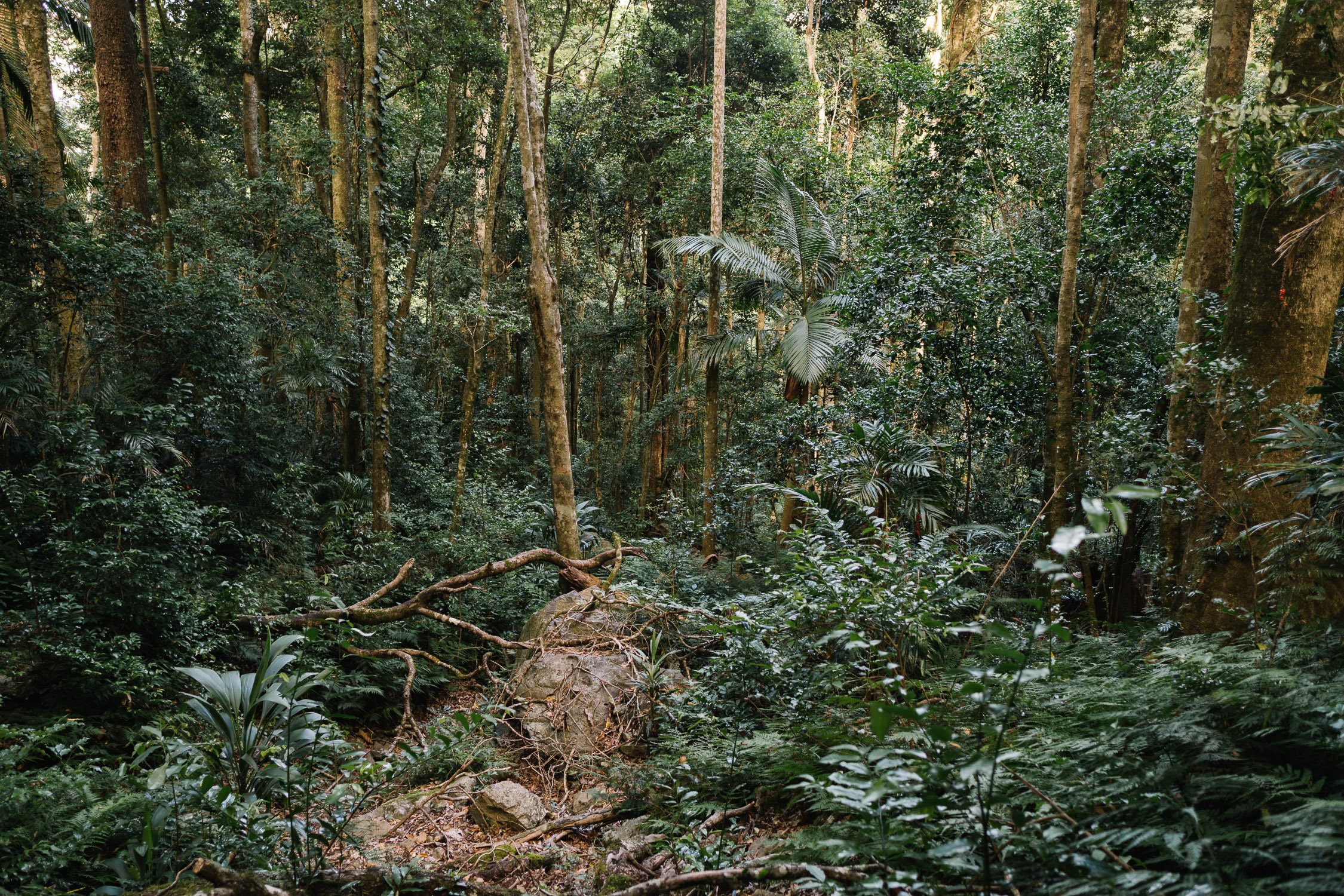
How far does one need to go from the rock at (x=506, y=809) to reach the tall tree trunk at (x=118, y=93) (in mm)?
9144

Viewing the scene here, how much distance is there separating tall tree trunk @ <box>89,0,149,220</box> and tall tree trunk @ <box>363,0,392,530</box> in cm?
330

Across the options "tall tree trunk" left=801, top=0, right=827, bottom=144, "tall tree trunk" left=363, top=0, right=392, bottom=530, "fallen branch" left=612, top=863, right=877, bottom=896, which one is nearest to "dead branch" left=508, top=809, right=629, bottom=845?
"fallen branch" left=612, top=863, right=877, bottom=896

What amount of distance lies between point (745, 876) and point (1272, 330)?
456cm

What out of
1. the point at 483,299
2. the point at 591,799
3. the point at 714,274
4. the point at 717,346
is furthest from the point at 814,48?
the point at 591,799

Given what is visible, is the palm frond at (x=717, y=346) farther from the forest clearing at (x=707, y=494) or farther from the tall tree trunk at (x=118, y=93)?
the tall tree trunk at (x=118, y=93)

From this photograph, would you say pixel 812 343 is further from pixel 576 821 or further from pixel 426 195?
pixel 426 195

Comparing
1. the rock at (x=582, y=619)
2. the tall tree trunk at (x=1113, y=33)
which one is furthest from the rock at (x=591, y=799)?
the tall tree trunk at (x=1113, y=33)

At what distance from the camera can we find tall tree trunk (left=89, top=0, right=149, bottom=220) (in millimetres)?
9531

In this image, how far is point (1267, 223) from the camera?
450 cm

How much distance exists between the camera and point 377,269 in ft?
30.1

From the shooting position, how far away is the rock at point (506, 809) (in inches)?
191

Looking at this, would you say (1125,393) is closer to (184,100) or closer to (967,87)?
(967,87)

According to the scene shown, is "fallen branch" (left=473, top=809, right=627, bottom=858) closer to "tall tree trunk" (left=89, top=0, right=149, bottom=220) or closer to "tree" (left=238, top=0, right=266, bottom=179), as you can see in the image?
"tall tree trunk" (left=89, top=0, right=149, bottom=220)

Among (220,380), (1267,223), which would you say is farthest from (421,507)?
(1267,223)
